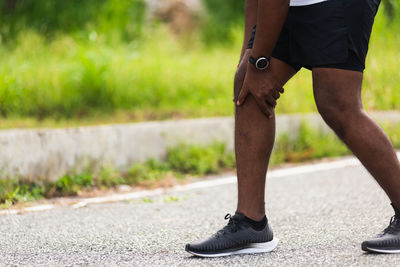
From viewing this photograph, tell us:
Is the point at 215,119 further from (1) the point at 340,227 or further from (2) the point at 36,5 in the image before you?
(2) the point at 36,5

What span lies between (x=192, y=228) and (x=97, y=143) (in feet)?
6.06

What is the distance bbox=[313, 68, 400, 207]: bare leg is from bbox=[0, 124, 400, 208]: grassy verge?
2.40m

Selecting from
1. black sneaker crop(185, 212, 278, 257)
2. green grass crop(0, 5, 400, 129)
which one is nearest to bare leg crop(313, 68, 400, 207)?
black sneaker crop(185, 212, 278, 257)

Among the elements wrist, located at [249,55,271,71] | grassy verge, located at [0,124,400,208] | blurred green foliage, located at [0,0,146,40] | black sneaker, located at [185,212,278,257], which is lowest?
grassy verge, located at [0,124,400,208]

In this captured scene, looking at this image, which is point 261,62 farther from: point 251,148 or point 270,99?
point 251,148

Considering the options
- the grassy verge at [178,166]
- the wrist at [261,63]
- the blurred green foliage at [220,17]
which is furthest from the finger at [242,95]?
the blurred green foliage at [220,17]

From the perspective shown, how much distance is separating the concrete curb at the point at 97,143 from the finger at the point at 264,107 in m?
2.41

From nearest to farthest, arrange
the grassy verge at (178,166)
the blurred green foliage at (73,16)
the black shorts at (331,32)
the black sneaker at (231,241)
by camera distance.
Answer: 1. the black shorts at (331,32)
2. the black sneaker at (231,241)
3. the grassy verge at (178,166)
4. the blurred green foliage at (73,16)

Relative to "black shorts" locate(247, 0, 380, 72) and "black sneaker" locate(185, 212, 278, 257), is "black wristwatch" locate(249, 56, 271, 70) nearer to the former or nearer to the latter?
"black shorts" locate(247, 0, 380, 72)

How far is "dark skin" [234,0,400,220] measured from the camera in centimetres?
253

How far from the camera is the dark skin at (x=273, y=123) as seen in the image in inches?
99.7

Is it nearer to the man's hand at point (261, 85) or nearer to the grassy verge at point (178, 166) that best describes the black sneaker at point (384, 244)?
the man's hand at point (261, 85)

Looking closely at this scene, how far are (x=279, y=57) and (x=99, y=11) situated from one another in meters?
9.89

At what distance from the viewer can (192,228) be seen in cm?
343
